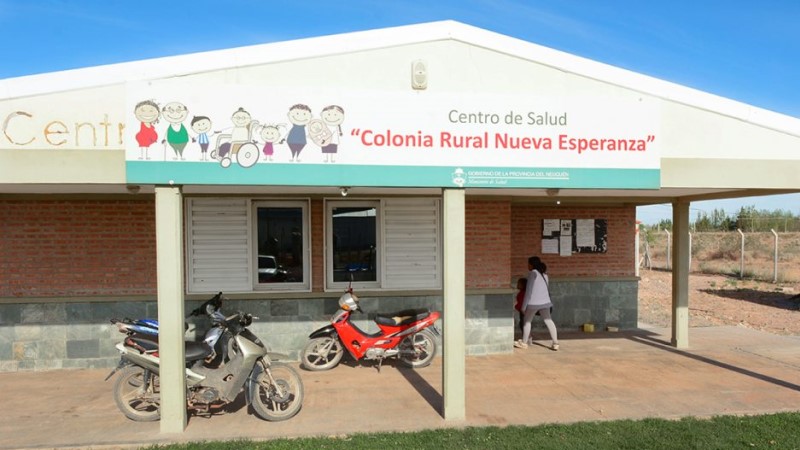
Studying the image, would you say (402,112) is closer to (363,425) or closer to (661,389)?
(363,425)

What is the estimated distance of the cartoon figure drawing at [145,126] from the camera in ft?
17.0

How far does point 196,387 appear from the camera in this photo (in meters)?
5.78

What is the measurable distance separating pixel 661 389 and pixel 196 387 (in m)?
5.57

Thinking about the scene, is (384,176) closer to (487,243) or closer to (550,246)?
(487,243)

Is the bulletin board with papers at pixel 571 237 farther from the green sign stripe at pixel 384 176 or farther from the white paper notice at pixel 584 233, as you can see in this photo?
the green sign stripe at pixel 384 176

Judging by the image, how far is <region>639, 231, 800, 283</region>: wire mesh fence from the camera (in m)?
24.3

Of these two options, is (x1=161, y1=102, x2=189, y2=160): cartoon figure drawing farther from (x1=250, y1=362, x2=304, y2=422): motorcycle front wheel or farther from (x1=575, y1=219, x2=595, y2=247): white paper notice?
(x1=575, y1=219, x2=595, y2=247): white paper notice

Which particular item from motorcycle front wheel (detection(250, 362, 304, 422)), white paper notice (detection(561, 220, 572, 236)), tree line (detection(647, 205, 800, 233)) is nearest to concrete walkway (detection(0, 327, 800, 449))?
motorcycle front wheel (detection(250, 362, 304, 422))

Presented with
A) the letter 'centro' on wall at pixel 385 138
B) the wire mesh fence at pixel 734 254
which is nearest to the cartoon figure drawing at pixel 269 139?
the letter 'centro' on wall at pixel 385 138

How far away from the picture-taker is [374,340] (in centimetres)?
768

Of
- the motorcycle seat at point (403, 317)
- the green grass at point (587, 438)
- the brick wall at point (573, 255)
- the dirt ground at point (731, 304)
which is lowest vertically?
the dirt ground at point (731, 304)

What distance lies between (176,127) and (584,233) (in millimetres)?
8212

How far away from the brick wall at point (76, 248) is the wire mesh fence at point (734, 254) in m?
22.5

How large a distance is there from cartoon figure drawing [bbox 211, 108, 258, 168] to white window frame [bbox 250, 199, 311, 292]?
2.93 metres
